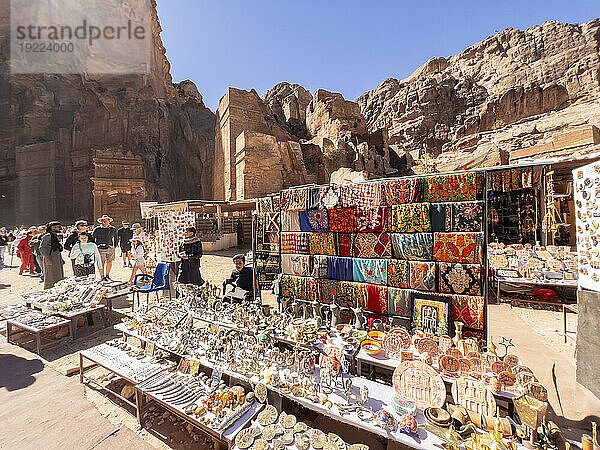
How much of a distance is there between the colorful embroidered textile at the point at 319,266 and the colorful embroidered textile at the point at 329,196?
99cm

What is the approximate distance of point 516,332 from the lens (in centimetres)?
558

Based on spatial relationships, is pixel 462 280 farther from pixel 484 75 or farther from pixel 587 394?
pixel 484 75

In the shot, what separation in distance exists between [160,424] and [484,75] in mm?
60789

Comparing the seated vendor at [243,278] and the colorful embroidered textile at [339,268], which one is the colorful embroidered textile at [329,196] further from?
the seated vendor at [243,278]

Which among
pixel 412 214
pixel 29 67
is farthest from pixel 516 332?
pixel 29 67

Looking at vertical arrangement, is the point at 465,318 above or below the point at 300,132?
below

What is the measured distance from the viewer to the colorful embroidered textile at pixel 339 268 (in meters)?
4.88

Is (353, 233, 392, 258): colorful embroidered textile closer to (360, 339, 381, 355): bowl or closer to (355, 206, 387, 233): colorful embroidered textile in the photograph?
(355, 206, 387, 233): colorful embroidered textile

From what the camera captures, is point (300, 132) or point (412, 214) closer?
point (412, 214)

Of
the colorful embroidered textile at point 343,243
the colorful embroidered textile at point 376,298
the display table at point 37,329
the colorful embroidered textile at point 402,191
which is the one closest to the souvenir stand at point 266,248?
the colorful embroidered textile at point 343,243

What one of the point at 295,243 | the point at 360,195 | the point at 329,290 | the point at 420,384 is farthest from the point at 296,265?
the point at 420,384

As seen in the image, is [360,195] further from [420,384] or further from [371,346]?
[420,384]

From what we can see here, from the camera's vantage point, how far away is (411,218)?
14.2 ft

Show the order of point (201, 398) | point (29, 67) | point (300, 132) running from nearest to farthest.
→ point (201, 398) → point (29, 67) → point (300, 132)
